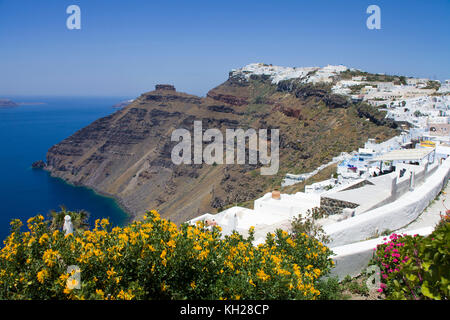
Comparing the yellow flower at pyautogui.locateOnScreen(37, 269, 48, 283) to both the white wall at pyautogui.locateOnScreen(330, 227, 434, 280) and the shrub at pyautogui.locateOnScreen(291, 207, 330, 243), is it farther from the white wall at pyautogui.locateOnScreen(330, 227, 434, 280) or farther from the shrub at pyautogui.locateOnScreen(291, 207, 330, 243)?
the white wall at pyautogui.locateOnScreen(330, 227, 434, 280)

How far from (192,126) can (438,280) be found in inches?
2774

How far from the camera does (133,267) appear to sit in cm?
484

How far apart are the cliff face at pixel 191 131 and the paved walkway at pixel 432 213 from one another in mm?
24792

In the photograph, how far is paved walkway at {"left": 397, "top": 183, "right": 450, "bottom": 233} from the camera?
9609mm

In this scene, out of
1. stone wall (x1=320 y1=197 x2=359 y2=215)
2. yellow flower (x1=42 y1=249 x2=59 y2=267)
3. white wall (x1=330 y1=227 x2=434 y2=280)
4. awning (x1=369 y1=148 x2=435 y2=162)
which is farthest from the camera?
awning (x1=369 y1=148 x2=435 y2=162)

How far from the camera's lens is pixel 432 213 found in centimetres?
1038

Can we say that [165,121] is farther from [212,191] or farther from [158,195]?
[212,191]

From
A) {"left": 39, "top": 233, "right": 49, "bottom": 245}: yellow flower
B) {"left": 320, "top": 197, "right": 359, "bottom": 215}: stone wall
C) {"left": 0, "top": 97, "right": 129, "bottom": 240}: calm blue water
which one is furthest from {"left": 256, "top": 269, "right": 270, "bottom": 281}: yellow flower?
{"left": 0, "top": 97, "right": 129, "bottom": 240}: calm blue water

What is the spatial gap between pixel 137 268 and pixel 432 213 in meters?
9.07

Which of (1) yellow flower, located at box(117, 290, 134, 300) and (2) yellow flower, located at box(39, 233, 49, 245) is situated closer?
(1) yellow flower, located at box(117, 290, 134, 300)

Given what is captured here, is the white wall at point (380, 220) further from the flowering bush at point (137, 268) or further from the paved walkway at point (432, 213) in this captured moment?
the flowering bush at point (137, 268)

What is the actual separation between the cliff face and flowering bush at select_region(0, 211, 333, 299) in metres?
33.1

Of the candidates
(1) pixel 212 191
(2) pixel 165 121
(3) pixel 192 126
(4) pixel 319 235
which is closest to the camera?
(4) pixel 319 235

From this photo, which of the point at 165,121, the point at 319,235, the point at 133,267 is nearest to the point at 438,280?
the point at 133,267
